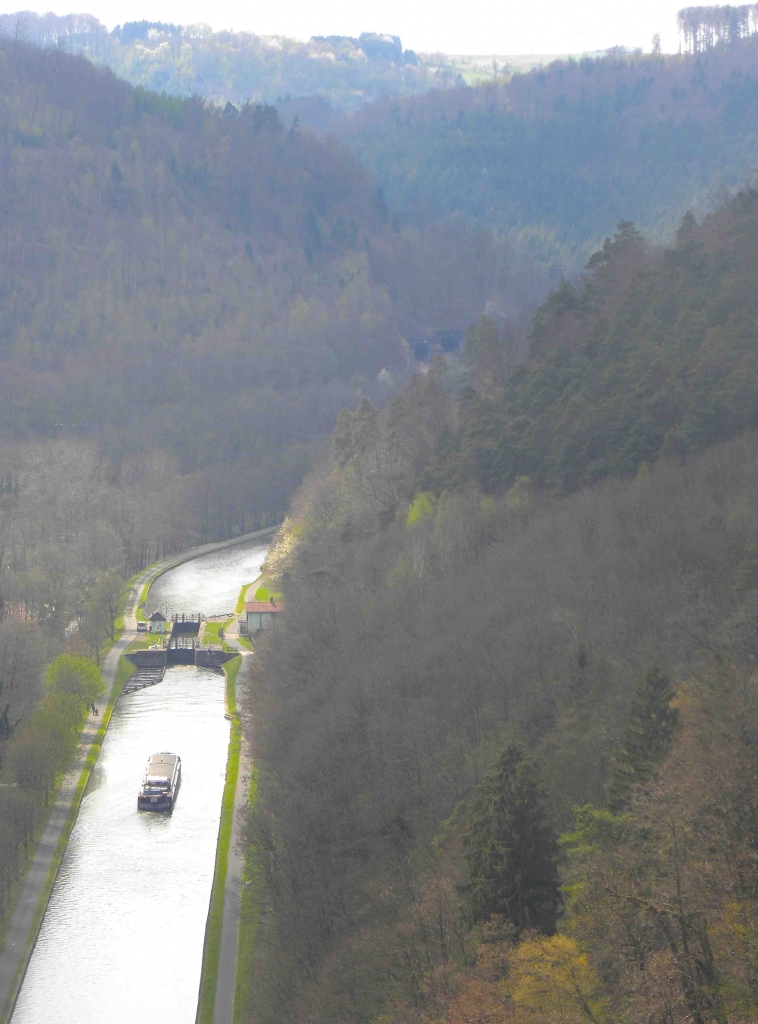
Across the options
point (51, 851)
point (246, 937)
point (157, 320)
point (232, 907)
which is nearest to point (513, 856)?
point (246, 937)

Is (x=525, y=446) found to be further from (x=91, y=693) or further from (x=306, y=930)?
(x=306, y=930)

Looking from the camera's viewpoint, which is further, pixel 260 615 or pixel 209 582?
pixel 209 582

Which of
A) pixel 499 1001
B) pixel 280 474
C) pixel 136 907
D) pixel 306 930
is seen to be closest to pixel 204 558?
pixel 280 474

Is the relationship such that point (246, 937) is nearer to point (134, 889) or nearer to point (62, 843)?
point (134, 889)

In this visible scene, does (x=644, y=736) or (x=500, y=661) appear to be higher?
(x=500, y=661)

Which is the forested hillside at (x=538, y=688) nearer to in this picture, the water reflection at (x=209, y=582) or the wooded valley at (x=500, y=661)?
the wooded valley at (x=500, y=661)

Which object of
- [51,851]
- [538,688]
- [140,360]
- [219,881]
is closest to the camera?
[538,688]
